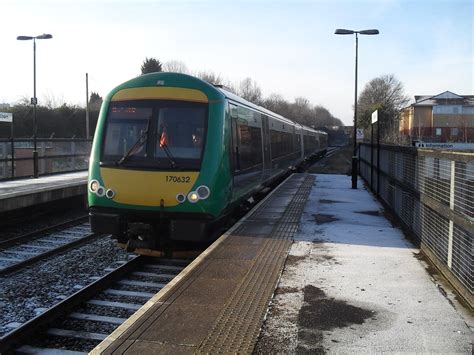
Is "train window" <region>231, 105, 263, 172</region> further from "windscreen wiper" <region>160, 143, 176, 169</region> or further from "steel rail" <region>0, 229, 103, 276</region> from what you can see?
"steel rail" <region>0, 229, 103, 276</region>

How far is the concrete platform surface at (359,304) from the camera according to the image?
13.2ft

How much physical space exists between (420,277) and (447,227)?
2.21 ft

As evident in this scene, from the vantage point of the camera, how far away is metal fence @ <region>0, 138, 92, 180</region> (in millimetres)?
20047

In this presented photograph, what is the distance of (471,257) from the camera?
4902 millimetres

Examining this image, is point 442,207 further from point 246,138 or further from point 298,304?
point 246,138

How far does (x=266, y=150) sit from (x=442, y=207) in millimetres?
7998

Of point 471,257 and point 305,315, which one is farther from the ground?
point 471,257

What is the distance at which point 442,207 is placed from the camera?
19.9 ft

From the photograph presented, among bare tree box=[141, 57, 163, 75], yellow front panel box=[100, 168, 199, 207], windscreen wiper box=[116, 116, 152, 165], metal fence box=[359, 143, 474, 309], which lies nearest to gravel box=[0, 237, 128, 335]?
yellow front panel box=[100, 168, 199, 207]

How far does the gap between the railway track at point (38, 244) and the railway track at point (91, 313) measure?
1.85 meters

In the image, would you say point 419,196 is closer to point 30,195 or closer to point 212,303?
point 212,303

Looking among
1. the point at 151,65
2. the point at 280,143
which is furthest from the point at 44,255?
the point at 151,65

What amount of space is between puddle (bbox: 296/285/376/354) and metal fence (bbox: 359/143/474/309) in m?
1.17

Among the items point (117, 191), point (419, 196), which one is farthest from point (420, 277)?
point (117, 191)
